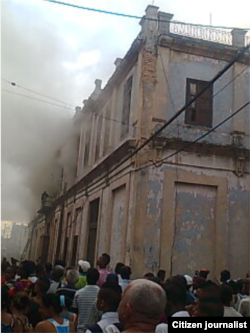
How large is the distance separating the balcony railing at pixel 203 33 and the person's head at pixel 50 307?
10.8 metres

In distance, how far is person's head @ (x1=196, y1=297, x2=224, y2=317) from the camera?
141 inches

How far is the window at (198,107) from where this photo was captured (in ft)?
43.2

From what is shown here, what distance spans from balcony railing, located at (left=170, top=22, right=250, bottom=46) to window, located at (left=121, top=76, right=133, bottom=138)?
2.12 m

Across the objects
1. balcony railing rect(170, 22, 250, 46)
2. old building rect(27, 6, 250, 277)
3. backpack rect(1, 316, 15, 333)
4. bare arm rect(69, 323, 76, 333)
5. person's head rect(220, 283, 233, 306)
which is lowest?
bare arm rect(69, 323, 76, 333)

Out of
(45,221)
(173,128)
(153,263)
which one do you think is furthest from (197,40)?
(45,221)

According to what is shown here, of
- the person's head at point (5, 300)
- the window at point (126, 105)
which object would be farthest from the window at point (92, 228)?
the person's head at point (5, 300)

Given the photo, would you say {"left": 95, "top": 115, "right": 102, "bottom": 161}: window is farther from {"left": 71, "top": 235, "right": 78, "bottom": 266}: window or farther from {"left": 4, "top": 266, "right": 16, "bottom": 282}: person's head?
{"left": 4, "top": 266, "right": 16, "bottom": 282}: person's head

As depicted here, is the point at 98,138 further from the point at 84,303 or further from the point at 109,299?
the point at 109,299

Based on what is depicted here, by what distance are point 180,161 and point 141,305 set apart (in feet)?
34.2

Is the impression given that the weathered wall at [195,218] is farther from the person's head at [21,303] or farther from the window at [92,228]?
the person's head at [21,303]


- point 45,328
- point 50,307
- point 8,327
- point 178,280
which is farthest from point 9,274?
point 45,328

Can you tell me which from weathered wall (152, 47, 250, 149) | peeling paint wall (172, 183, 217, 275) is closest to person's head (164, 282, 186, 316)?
peeling paint wall (172, 183, 217, 275)

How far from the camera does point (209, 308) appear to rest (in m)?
3.61

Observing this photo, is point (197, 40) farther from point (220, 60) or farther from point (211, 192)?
point (211, 192)
